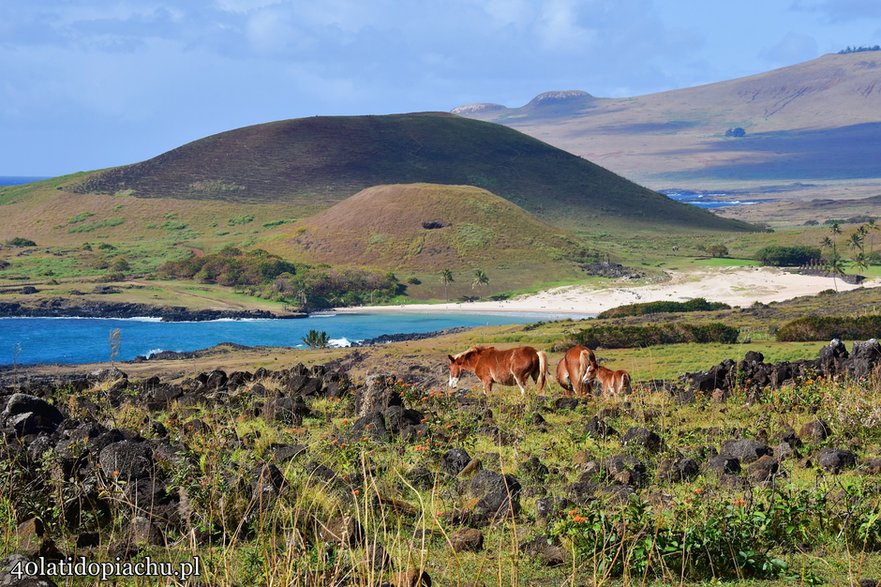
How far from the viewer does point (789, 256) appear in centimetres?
12031

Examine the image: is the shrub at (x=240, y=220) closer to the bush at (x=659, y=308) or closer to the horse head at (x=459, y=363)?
the bush at (x=659, y=308)

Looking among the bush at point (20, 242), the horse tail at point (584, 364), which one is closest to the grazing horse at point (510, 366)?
the horse tail at point (584, 364)

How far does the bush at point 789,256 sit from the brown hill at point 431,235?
2427cm

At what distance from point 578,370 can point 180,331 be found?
72928 millimetres

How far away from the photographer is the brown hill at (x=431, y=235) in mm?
119875

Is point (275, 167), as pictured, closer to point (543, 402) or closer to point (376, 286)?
point (376, 286)

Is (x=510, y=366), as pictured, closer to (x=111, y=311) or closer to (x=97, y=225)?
(x=111, y=311)

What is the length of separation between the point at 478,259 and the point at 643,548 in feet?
367

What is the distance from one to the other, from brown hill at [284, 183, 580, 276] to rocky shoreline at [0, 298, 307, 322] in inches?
960

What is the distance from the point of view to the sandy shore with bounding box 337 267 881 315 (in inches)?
3720

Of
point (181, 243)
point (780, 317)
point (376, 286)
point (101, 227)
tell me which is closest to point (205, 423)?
point (780, 317)

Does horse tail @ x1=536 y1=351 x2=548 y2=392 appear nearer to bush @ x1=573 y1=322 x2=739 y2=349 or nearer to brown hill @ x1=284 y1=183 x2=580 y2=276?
bush @ x1=573 y1=322 x2=739 y2=349

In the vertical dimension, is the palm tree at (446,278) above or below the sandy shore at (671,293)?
above

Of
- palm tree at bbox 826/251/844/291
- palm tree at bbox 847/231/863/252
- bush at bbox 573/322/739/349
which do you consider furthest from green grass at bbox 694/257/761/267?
bush at bbox 573/322/739/349
